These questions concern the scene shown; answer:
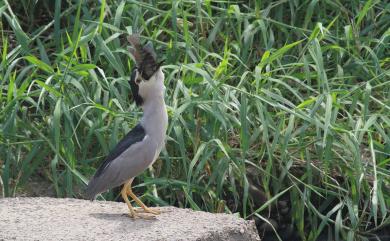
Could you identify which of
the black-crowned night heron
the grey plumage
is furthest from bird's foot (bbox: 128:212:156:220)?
the grey plumage

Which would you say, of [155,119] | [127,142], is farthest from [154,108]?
[127,142]

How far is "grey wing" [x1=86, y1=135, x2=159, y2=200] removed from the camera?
4.32m

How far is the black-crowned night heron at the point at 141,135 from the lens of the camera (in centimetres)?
433

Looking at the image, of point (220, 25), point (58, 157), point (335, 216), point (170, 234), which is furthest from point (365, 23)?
point (170, 234)

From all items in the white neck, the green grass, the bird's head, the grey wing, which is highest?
the bird's head

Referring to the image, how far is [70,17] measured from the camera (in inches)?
239

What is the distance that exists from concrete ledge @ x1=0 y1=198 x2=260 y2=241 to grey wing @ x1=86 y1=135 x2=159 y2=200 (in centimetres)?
13

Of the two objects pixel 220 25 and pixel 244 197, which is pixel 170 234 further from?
pixel 220 25

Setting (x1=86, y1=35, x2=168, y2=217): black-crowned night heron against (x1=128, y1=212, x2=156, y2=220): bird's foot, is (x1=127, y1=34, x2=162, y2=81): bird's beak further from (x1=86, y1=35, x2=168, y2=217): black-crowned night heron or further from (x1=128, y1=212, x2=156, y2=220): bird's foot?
(x1=128, y1=212, x2=156, y2=220): bird's foot

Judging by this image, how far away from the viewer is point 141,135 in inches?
172

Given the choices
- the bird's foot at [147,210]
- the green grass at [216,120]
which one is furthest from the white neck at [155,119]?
the green grass at [216,120]

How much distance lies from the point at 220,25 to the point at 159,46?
0.35 m

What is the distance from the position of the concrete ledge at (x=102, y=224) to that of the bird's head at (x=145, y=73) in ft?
1.50

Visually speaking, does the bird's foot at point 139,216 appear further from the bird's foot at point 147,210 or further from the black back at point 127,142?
the black back at point 127,142
